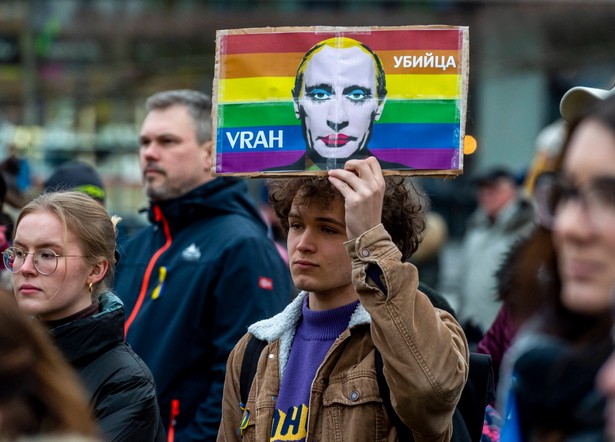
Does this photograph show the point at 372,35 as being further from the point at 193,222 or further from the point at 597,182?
the point at 193,222

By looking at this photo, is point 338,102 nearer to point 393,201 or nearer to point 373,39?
point 373,39

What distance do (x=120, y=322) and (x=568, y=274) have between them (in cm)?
218

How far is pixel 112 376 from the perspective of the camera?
3.70m

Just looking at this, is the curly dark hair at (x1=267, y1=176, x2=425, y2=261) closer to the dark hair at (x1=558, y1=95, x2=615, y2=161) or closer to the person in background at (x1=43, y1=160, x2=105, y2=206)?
the dark hair at (x1=558, y1=95, x2=615, y2=161)

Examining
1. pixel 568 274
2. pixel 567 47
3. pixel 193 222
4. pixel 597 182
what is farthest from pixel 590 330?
pixel 567 47

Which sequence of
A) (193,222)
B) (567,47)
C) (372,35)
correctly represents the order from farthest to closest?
(567,47)
(193,222)
(372,35)

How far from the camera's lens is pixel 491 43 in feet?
66.6

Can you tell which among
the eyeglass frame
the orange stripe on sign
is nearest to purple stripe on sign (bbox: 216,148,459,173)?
the orange stripe on sign

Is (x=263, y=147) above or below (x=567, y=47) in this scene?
below

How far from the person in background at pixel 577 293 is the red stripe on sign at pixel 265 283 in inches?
120

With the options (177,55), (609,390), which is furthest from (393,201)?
(177,55)

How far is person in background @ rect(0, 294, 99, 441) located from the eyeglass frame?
0.96 m

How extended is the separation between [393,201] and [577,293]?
68.7 inches

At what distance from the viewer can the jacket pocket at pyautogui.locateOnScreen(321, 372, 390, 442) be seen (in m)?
3.36
